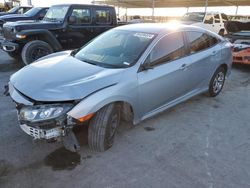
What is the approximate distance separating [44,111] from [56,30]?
5.41 meters

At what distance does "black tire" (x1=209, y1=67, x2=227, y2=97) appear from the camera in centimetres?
513

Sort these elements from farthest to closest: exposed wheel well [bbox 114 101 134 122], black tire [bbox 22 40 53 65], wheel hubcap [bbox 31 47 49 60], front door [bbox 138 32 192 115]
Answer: wheel hubcap [bbox 31 47 49 60]
black tire [bbox 22 40 53 65]
front door [bbox 138 32 192 115]
exposed wheel well [bbox 114 101 134 122]

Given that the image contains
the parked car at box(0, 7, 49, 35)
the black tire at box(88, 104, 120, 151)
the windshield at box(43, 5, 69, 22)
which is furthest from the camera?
the parked car at box(0, 7, 49, 35)

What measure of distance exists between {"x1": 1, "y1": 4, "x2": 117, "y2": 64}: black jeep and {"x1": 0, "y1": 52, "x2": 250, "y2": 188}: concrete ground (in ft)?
10.3

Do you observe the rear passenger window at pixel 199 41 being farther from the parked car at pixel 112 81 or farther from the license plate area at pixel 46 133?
the license plate area at pixel 46 133

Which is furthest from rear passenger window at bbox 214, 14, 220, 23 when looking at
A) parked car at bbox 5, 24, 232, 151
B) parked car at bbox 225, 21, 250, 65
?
parked car at bbox 5, 24, 232, 151

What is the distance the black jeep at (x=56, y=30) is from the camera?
23.3 ft

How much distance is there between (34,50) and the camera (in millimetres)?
7070

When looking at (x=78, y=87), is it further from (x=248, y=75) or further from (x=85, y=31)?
(x=248, y=75)

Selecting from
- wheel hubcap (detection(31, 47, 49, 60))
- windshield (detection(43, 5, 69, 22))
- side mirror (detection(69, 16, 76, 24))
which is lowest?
wheel hubcap (detection(31, 47, 49, 60))

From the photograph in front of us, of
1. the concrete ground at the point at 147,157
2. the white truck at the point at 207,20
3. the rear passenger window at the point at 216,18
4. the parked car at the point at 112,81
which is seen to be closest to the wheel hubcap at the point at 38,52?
the concrete ground at the point at 147,157

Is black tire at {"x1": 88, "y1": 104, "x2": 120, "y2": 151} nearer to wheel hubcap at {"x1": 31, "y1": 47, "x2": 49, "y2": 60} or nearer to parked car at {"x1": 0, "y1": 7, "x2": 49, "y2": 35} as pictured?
wheel hubcap at {"x1": 31, "y1": 47, "x2": 49, "y2": 60}

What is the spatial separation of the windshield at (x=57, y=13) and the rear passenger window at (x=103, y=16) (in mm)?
1035

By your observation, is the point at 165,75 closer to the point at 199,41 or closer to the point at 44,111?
the point at 199,41
